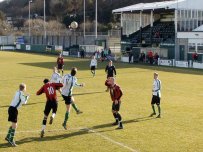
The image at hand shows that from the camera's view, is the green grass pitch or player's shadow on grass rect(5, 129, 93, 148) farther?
player's shadow on grass rect(5, 129, 93, 148)

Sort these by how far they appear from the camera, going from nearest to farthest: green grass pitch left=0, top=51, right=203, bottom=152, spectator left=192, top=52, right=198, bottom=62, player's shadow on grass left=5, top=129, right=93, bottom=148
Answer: green grass pitch left=0, top=51, right=203, bottom=152, player's shadow on grass left=5, top=129, right=93, bottom=148, spectator left=192, top=52, right=198, bottom=62

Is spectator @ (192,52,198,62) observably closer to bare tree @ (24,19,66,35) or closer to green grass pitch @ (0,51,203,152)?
green grass pitch @ (0,51,203,152)

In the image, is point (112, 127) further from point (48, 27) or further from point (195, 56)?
point (48, 27)

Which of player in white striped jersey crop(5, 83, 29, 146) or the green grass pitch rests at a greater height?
player in white striped jersey crop(5, 83, 29, 146)

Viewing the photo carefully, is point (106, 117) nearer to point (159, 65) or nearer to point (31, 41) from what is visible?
point (159, 65)

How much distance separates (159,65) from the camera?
52312 millimetres

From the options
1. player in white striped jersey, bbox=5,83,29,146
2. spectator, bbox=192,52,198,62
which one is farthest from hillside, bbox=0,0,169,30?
player in white striped jersey, bbox=5,83,29,146

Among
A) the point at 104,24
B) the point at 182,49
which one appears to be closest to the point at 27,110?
the point at 182,49

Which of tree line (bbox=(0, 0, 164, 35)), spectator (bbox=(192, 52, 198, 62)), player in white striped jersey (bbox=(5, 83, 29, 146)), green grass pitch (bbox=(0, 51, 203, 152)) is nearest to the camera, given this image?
player in white striped jersey (bbox=(5, 83, 29, 146))

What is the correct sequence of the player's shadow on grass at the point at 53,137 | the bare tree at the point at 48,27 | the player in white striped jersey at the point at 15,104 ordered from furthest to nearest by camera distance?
1. the bare tree at the point at 48,27
2. the player's shadow on grass at the point at 53,137
3. the player in white striped jersey at the point at 15,104

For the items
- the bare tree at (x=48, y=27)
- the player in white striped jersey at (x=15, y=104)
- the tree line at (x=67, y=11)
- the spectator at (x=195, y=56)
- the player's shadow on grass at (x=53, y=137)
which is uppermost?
the tree line at (x=67, y=11)

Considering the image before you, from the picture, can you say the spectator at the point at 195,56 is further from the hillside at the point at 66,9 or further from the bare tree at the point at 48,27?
the bare tree at the point at 48,27

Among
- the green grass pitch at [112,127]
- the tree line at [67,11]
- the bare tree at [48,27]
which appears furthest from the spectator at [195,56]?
the bare tree at [48,27]

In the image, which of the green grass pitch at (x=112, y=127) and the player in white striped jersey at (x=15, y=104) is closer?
the player in white striped jersey at (x=15, y=104)
